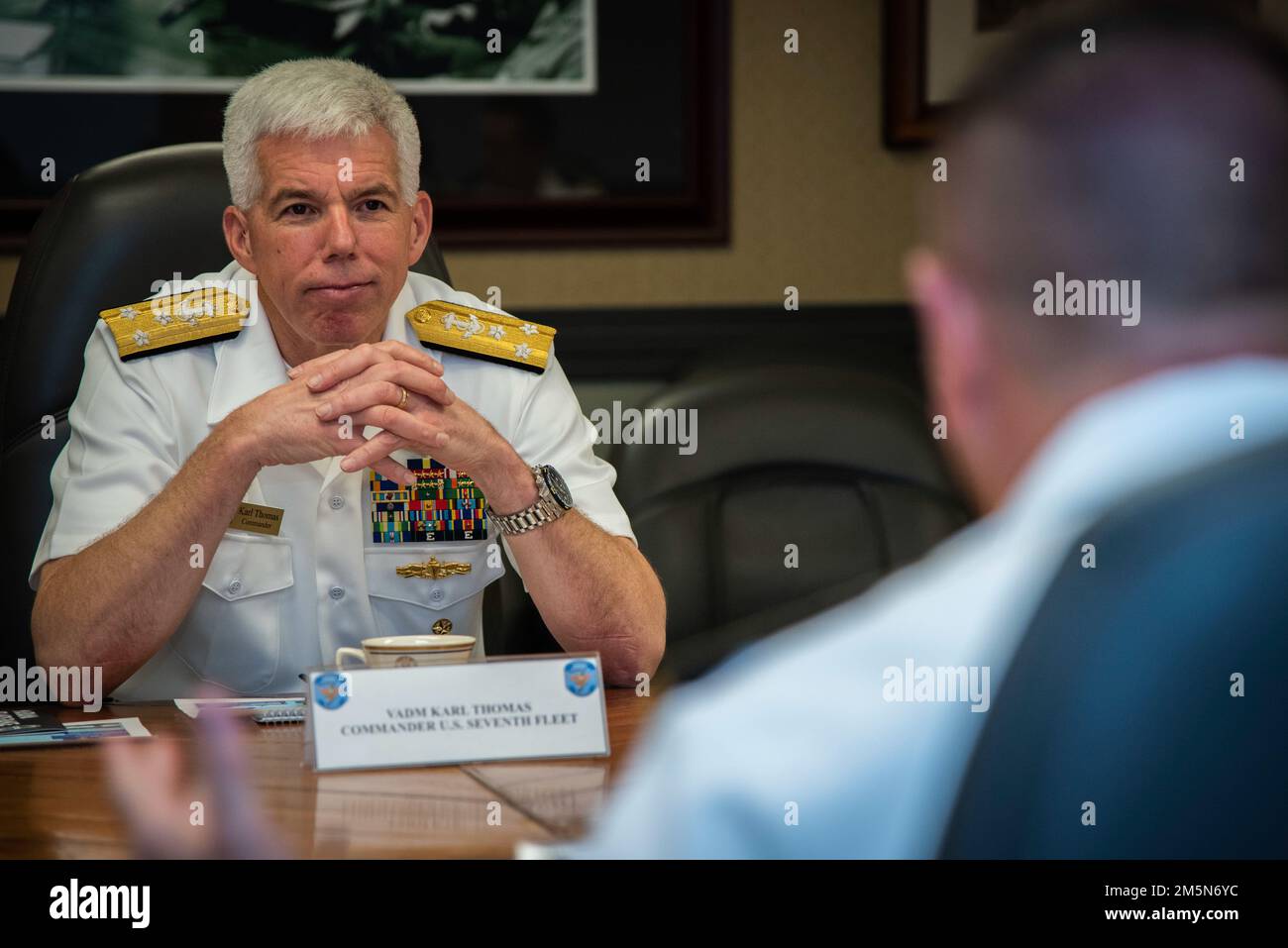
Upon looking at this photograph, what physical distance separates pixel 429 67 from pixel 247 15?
0.88 ft

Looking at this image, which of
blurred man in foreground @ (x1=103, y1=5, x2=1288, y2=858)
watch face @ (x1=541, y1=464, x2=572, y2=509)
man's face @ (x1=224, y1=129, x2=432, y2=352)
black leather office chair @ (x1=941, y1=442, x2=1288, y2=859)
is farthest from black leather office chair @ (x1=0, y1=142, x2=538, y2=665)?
black leather office chair @ (x1=941, y1=442, x2=1288, y2=859)

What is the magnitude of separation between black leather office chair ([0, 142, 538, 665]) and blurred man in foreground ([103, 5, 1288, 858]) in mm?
994

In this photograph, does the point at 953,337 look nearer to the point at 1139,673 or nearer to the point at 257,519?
the point at 1139,673

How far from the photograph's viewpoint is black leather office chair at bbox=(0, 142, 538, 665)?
1479mm

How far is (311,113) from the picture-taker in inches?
54.5

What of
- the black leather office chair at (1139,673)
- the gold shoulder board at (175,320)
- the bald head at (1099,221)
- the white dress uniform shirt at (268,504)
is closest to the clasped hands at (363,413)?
the white dress uniform shirt at (268,504)

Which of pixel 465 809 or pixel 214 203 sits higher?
pixel 214 203

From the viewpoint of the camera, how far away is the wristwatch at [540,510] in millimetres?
1334

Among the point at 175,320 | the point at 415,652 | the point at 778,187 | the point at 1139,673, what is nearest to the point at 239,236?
the point at 175,320

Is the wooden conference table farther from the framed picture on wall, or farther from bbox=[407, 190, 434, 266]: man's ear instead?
the framed picture on wall
